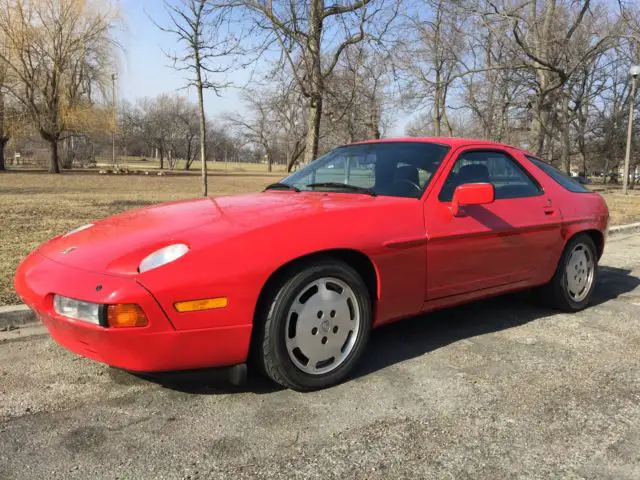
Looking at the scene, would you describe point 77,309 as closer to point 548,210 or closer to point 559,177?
point 548,210

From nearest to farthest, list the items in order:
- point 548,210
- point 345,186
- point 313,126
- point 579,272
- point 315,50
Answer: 1. point 345,186
2. point 548,210
3. point 579,272
4. point 315,50
5. point 313,126

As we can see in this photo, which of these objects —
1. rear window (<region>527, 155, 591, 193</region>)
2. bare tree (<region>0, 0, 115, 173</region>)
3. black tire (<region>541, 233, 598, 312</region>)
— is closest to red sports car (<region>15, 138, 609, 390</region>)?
black tire (<region>541, 233, 598, 312</region>)

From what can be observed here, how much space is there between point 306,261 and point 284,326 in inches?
14.3

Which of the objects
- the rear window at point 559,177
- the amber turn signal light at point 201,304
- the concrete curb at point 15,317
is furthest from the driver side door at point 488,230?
the concrete curb at point 15,317

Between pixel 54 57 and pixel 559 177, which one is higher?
pixel 54 57

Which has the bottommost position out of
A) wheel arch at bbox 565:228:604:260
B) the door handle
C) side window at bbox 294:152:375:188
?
wheel arch at bbox 565:228:604:260

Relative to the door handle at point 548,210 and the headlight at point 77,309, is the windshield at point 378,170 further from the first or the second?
the headlight at point 77,309

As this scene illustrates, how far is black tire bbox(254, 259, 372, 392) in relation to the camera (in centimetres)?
269

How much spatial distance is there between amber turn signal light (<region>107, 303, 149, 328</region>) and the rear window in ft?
11.2

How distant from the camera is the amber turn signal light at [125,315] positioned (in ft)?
7.91

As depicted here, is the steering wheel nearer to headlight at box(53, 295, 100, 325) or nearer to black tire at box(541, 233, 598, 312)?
black tire at box(541, 233, 598, 312)

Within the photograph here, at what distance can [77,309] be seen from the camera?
252 cm

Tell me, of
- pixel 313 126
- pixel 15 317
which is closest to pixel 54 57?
pixel 313 126

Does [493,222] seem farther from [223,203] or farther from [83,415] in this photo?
[83,415]
